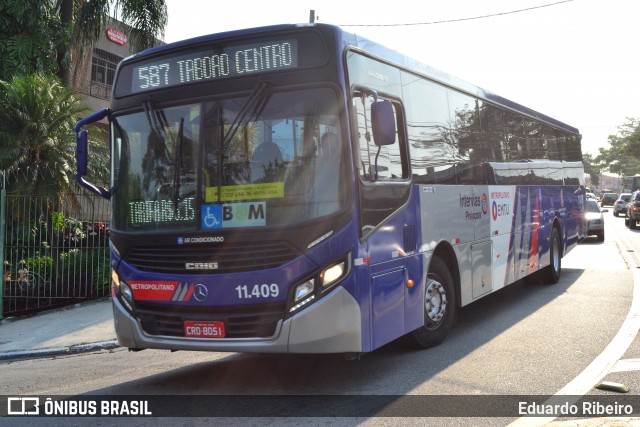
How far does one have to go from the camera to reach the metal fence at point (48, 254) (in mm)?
11430

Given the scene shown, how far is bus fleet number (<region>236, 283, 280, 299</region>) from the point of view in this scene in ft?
18.0

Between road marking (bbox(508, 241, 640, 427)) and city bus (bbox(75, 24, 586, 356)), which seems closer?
road marking (bbox(508, 241, 640, 427))

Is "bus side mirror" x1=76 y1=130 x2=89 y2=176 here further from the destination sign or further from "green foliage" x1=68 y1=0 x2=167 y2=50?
"green foliage" x1=68 y1=0 x2=167 y2=50

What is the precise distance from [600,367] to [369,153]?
302 cm

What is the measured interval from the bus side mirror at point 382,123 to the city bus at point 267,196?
0.06ft

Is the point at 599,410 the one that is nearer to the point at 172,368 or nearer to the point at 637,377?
the point at 637,377

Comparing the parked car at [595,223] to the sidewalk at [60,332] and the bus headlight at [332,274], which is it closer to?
the sidewalk at [60,332]

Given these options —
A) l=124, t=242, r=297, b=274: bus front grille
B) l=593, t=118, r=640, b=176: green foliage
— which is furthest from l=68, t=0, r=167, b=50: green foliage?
l=593, t=118, r=640, b=176: green foliage

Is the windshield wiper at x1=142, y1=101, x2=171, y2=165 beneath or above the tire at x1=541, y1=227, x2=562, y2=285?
above

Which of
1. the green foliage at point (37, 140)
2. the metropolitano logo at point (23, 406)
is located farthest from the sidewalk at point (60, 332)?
the metropolitano logo at point (23, 406)

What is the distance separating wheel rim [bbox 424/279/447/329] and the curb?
167 inches

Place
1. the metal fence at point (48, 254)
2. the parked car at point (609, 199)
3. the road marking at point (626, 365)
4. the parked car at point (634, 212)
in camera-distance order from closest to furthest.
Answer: the road marking at point (626, 365), the metal fence at point (48, 254), the parked car at point (634, 212), the parked car at point (609, 199)

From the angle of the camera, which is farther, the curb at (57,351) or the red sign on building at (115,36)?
the red sign on building at (115,36)

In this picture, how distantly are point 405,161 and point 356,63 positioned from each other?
4.16 ft
